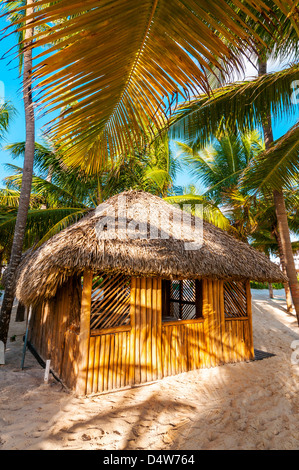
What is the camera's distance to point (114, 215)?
17.2 feet

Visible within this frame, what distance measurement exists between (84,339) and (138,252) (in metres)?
1.62

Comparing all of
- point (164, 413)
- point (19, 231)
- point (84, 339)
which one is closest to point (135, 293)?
point (84, 339)

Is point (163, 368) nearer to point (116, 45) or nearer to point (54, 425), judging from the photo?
point (54, 425)

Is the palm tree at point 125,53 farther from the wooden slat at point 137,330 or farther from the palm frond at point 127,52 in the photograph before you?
the wooden slat at point 137,330

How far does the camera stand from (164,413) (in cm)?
357

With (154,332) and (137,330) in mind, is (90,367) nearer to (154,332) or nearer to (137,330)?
(137,330)

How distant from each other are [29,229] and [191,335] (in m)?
6.22

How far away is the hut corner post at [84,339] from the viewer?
13.1ft

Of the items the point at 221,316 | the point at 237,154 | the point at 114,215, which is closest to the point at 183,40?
the point at 114,215

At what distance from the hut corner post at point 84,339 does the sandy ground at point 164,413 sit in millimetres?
203

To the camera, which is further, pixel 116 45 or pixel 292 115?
pixel 292 115

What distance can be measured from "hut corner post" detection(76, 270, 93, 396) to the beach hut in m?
0.01

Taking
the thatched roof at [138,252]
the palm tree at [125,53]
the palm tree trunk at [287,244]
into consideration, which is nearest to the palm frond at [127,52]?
the palm tree at [125,53]
